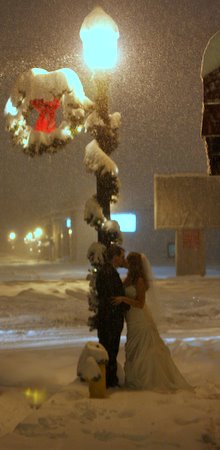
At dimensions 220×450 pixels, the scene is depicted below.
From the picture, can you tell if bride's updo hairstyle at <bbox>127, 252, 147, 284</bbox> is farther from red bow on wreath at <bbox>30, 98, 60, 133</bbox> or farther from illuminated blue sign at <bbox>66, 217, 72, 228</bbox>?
illuminated blue sign at <bbox>66, 217, 72, 228</bbox>

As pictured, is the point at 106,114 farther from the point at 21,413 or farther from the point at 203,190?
the point at 203,190

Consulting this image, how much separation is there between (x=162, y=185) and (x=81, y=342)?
18921mm

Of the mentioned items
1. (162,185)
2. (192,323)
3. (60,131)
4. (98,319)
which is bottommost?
(192,323)

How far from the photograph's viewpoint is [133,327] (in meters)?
7.28

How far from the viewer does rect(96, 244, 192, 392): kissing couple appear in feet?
23.5

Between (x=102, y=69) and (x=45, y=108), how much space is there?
0.88 metres

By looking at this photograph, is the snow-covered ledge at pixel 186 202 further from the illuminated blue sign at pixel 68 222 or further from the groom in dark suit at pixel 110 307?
the illuminated blue sign at pixel 68 222

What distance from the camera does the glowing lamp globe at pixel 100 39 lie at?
7.20 metres

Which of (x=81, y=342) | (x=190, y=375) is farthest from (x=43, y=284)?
(x=190, y=375)

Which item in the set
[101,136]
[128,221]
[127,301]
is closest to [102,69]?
[101,136]

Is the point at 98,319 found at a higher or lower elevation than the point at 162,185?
lower

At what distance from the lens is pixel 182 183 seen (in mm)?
29391

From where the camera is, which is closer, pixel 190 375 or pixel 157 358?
pixel 157 358

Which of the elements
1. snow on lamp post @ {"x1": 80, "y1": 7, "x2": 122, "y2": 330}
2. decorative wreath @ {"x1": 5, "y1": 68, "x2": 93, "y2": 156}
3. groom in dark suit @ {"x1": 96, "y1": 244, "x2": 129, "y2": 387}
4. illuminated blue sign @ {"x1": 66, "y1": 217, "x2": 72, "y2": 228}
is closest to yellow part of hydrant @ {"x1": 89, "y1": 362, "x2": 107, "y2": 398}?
groom in dark suit @ {"x1": 96, "y1": 244, "x2": 129, "y2": 387}
